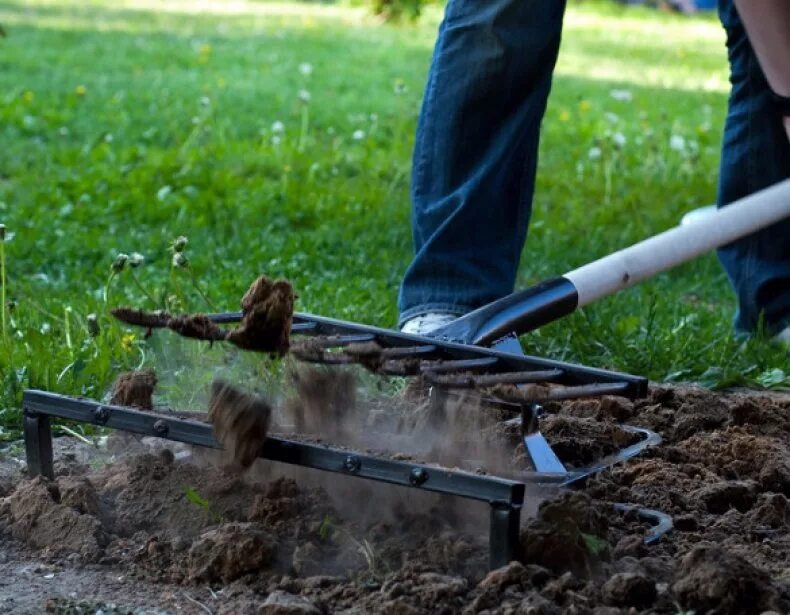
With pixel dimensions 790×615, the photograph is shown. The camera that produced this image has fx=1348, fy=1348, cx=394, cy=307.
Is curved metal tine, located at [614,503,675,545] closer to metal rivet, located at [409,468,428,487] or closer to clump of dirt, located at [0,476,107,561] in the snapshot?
metal rivet, located at [409,468,428,487]

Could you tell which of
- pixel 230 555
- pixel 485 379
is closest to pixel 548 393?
pixel 485 379

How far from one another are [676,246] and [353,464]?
1274mm

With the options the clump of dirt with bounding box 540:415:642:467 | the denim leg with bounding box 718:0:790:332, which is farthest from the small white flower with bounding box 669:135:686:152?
the clump of dirt with bounding box 540:415:642:467

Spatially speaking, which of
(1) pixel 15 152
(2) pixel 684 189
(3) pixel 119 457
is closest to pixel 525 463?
(3) pixel 119 457

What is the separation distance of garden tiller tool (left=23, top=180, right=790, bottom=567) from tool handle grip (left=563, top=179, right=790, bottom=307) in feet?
0.13

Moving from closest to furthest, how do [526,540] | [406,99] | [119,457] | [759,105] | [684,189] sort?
1. [526,540]
2. [119,457]
3. [759,105]
4. [684,189]
5. [406,99]

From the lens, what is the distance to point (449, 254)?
10.3 ft

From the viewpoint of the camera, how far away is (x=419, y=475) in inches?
72.1

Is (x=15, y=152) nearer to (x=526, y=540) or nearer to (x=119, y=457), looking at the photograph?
(x=119, y=457)

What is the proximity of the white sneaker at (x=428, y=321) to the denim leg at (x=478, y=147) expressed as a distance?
0.03 metres

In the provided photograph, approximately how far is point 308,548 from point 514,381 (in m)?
0.41

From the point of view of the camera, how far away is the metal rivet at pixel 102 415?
211cm

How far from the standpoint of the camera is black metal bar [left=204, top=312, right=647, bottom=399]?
7.07 feet

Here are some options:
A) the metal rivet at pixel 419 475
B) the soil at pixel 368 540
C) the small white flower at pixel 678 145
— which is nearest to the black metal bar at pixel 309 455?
the metal rivet at pixel 419 475
